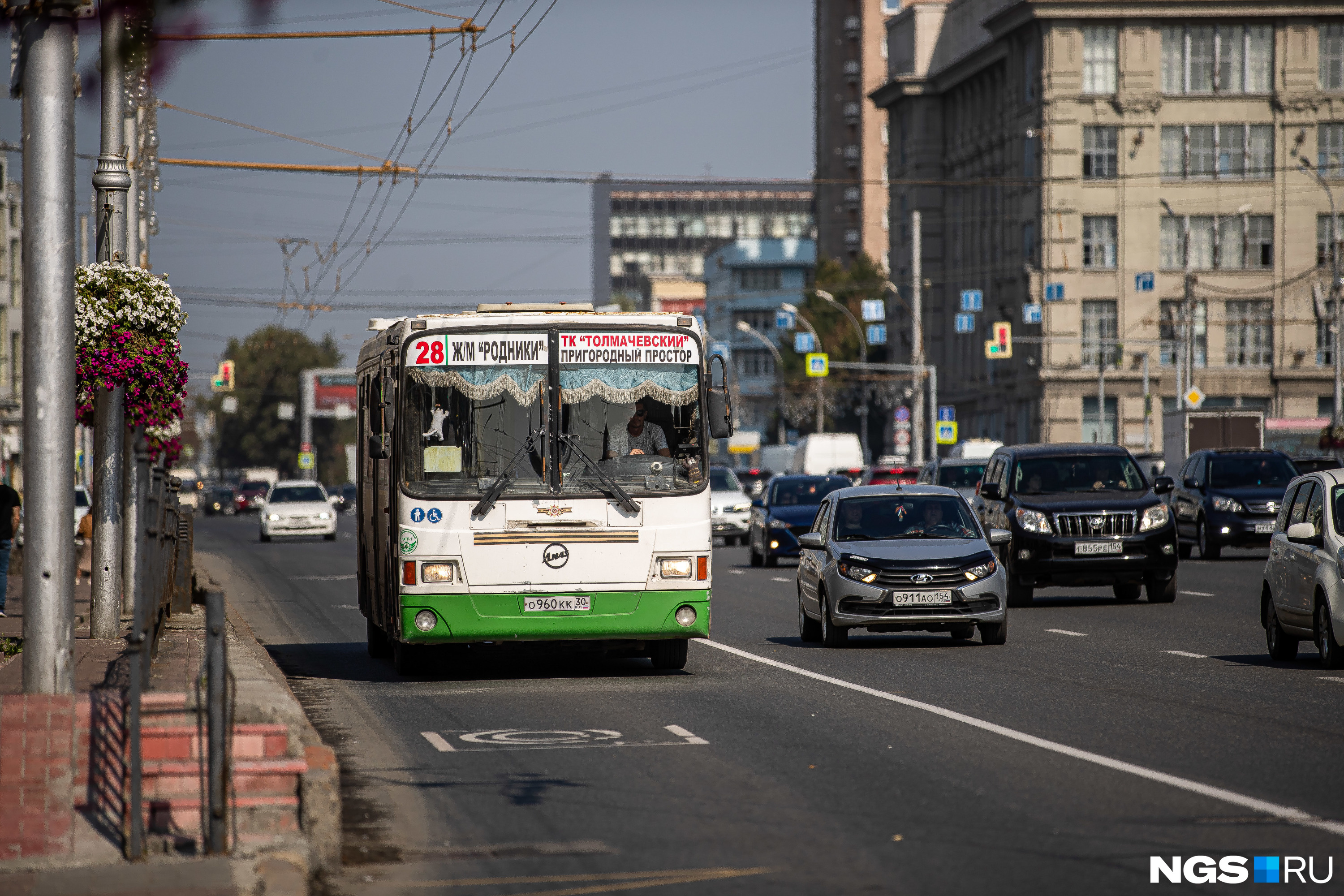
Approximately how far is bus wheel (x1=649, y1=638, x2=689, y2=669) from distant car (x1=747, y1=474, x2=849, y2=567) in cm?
1814

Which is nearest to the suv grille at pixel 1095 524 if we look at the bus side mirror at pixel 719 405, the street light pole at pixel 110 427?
the bus side mirror at pixel 719 405

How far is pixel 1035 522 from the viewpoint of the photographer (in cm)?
2475

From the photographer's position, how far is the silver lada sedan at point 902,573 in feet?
61.3

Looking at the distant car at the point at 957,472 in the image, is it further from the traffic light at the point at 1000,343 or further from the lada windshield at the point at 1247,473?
the traffic light at the point at 1000,343

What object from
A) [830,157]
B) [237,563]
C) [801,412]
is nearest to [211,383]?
[801,412]

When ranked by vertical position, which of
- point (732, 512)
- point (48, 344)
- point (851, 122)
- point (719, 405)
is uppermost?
point (851, 122)

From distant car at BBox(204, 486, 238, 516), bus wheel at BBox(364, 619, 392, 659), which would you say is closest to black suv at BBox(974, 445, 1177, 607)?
bus wheel at BBox(364, 619, 392, 659)

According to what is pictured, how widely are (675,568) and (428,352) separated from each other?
8.34 feet

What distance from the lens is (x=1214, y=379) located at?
266ft

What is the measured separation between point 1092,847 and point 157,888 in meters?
3.66

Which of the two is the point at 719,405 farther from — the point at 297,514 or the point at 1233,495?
the point at 297,514

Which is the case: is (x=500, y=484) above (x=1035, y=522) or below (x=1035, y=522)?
above

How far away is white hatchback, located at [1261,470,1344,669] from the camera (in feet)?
50.4

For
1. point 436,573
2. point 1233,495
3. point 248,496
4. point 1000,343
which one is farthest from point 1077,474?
point 248,496
